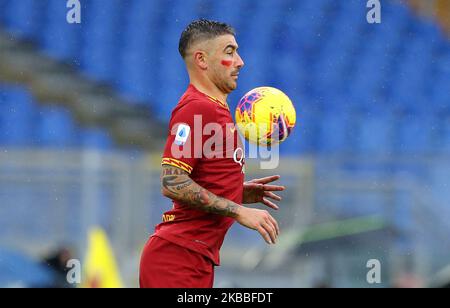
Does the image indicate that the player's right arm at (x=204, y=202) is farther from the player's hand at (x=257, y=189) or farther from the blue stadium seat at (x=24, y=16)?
the blue stadium seat at (x=24, y=16)

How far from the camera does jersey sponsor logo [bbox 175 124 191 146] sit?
3285 mm

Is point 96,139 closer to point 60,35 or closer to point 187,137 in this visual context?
point 60,35

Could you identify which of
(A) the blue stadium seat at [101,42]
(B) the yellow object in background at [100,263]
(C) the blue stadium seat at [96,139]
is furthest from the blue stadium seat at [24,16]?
(B) the yellow object in background at [100,263]

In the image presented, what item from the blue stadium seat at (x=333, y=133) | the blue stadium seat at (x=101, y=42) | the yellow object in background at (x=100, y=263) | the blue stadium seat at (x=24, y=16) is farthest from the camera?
the blue stadium seat at (x=24, y=16)

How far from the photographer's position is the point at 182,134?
10.8ft

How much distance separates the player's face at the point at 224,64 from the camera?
3.51m

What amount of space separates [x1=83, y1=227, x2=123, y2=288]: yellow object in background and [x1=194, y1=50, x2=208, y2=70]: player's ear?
328 cm

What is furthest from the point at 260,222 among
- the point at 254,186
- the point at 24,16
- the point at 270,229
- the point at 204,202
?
the point at 24,16

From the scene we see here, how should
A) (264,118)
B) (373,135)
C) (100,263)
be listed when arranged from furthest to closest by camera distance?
(373,135) → (100,263) → (264,118)

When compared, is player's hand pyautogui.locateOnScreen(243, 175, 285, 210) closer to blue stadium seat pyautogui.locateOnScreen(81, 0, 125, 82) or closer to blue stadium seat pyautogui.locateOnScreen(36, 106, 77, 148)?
blue stadium seat pyautogui.locateOnScreen(36, 106, 77, 148)

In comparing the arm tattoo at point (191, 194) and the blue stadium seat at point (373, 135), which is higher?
the blue stadium seat at point (373, 135)

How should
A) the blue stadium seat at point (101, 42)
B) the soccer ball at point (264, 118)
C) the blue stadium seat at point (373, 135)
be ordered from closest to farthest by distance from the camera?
the soccer ball at point (264, 118) < the blue stadium seat at point (373, 135) < the blue stadium seat at point (101, 42)

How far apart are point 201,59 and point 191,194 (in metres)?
0.60
